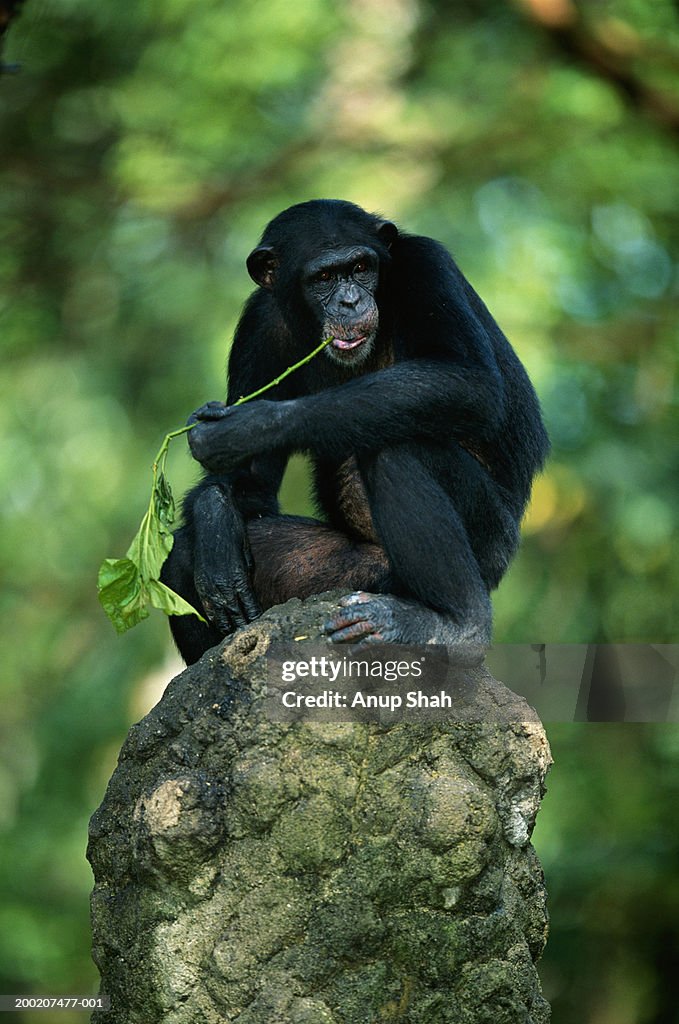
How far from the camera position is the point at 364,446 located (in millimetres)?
4797

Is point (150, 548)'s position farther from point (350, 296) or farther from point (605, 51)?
point (605, 51)

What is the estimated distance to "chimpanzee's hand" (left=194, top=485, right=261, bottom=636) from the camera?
506 centimetres

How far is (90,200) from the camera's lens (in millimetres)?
12961

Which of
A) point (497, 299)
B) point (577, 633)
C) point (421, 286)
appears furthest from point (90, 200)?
point (421, 286)

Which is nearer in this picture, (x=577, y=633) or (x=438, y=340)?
(x=438, y=340)

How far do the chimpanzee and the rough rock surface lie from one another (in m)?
0.48

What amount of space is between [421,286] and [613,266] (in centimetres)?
754

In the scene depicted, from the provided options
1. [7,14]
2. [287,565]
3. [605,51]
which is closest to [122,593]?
[287,565]

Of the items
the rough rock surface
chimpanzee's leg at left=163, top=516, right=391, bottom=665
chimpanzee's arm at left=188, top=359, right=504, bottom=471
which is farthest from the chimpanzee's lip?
the rough rock surface

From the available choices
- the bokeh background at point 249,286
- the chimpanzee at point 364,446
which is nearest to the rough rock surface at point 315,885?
the chimpanzee at point 364,446

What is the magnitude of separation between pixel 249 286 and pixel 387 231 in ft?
22.3

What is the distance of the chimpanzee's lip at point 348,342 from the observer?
521 cm

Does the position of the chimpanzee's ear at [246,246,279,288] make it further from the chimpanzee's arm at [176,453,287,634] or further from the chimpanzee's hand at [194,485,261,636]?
the chimpanzee's hand at [194,485,261,636]

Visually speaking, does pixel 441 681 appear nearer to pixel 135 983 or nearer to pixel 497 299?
pixel 135 983
